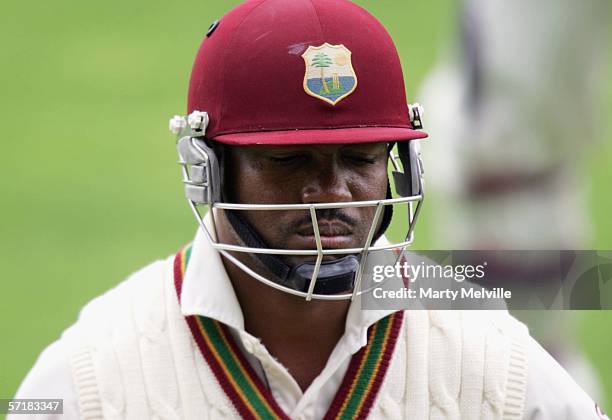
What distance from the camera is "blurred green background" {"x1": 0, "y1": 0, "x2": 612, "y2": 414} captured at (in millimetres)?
7051

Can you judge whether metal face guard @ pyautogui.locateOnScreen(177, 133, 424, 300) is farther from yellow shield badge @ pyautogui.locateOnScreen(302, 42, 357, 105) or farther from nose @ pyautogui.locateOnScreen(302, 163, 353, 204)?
yellow shield badge @ pyautogui.locateOnScreen(302, 42, 357, 105)

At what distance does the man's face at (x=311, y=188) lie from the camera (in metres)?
3.09

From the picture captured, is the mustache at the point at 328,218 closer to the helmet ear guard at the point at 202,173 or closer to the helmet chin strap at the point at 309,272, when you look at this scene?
the helmet chin strap at the point at 309,272

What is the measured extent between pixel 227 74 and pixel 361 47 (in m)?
0.30

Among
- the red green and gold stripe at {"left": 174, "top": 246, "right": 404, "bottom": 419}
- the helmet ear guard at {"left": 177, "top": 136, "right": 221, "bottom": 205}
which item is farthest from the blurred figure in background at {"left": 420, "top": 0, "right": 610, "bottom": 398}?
the helmet ear guard at {"left": 177, "top": 136, "right": 221, "bottom": 205}

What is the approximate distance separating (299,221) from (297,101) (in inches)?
10.5

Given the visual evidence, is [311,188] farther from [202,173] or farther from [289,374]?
[289,374]

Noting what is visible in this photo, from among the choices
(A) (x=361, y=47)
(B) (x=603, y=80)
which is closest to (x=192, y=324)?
(A) (x=361, y=47)

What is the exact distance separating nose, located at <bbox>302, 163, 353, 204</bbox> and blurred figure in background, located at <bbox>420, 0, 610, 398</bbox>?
192 centimetres

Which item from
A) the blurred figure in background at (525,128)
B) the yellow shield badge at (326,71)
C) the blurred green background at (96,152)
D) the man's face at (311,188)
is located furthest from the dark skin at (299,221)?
the blurred green background at (96,152)

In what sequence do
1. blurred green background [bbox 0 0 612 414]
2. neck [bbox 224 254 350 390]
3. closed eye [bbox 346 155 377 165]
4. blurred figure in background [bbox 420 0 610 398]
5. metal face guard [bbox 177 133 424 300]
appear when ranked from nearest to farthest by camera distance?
metal face guard [bbox 177 133 424 300]
closed eye [bbox 346 155 377 165]
neck [bbox 224 254 350 390]
blurred figure in background [bbox 420 0 610 398]
blurred green background [bbox 0 0 612 414]

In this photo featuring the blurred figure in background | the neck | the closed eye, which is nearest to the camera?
the closed eye

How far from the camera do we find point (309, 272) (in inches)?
121

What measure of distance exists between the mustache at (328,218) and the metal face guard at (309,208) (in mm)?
28
